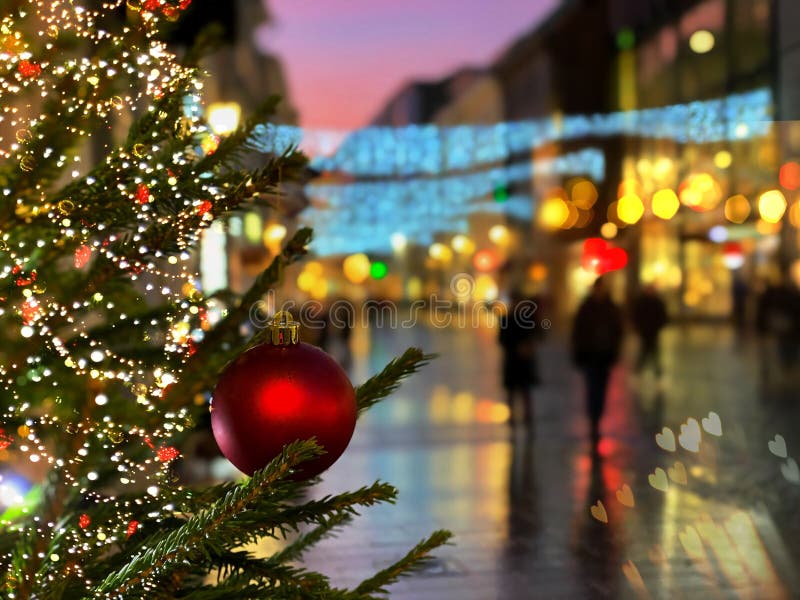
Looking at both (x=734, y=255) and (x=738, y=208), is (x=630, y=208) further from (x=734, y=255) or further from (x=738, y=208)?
(x=738, y=208)

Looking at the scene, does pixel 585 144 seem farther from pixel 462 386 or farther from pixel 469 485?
pixel 469 485

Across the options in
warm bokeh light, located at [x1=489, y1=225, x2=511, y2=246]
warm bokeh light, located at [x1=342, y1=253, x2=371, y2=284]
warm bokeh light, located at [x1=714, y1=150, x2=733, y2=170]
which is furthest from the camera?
warm bokeh light, located at [x1=342, y1=253, x2=371, y2=284]

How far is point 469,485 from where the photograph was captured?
10258 mm

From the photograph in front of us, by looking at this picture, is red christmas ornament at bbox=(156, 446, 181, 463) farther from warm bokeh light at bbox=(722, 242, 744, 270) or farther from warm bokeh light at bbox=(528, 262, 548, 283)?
warm bokeh light at bbox=(528, 262, 548, 283)

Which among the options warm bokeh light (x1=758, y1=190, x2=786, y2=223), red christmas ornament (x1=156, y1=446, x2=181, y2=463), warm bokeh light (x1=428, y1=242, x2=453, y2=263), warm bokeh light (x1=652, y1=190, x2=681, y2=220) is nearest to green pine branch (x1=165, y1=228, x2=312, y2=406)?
red christmas ornament (x1=156, y1=446, x2=181, y2=463)

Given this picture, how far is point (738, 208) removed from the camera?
31828mm

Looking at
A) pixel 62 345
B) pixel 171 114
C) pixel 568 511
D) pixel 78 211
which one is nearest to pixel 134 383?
pixel 62 345

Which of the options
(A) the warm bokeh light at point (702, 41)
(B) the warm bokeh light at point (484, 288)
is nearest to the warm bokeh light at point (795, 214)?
(A) the warm bokeh light at point (702, 41)

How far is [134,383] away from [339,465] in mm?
9194

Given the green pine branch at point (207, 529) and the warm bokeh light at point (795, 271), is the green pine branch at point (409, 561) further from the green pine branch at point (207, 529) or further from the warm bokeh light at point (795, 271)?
the warm bokeh light at point (795, 271)

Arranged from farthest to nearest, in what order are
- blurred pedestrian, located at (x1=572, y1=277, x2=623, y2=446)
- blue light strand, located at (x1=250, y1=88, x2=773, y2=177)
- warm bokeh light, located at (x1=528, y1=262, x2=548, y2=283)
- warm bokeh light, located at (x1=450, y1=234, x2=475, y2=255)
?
warm bokeh light, located at (x1=450, y1=234, x2=475, y2=255), warm bokeh light, located at (x1=528, y1=262, x2=548, y2=283), blue light strand, located at (x1=250, y1=88, x2=773, y2=177), blurred pedestrian, located at (x1=572, y1=277, x2=623, y2=446)

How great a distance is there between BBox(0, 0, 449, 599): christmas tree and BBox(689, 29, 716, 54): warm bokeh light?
31.9 metres

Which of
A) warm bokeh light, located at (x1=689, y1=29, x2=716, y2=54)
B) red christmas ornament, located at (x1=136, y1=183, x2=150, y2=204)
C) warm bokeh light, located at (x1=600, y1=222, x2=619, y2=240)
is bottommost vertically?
red christmas ornament, located at (x1=136, y1=183, x2=150, y2=204)

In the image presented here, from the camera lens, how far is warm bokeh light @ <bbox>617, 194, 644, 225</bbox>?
37.3m
